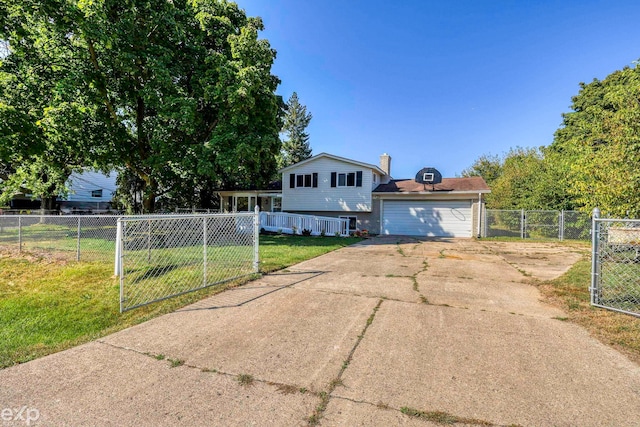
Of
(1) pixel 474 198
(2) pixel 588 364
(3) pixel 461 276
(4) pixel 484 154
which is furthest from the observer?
(4) pixel 484 154

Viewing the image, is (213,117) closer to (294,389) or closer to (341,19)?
(341,19)

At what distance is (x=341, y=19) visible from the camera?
13367mm

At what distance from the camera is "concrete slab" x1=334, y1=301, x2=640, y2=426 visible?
6.89 feet

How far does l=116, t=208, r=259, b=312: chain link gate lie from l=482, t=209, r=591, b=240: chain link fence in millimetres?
14091

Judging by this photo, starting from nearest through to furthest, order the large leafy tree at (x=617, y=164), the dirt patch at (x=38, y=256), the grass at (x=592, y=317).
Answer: the grass at (x=592, y=317)
the dirt patch at (x=38, y=256)
the large leafy tree at (x=617, y=164)

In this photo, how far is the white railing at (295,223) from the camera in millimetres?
15555

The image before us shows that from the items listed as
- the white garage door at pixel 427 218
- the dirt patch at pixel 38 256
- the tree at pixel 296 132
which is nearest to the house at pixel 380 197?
the white garage door at pixel 427 218

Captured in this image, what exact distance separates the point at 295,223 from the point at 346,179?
14.5 feet

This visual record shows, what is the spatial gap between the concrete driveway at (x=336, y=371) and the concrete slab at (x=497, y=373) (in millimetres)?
14

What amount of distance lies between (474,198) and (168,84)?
15.4 metres

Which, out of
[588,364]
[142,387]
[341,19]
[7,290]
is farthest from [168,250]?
[341,19]

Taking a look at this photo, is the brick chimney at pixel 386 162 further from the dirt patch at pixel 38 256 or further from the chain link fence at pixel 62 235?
the dirt patch at pixel 38 256

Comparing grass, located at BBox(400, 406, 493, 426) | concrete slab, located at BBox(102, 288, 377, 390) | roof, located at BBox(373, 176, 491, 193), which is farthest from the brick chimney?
grass, located at BBox(400, 406, 493, 426)

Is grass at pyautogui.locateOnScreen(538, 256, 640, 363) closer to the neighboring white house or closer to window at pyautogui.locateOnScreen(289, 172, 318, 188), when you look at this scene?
window at pyautogui.locateOnScreen(289, 172, 318, 188)
